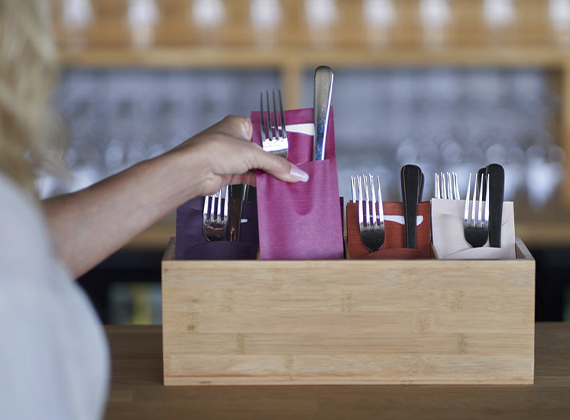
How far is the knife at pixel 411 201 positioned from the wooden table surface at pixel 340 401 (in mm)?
185

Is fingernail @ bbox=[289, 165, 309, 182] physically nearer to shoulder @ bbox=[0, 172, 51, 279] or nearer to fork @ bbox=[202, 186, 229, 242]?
fork @ bbox=[202, 186, 229, 242]

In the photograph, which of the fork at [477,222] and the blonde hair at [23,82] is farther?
the fork at [477,222]

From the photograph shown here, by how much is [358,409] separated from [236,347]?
0.15 metres

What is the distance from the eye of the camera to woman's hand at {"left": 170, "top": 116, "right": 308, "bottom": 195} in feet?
2.99

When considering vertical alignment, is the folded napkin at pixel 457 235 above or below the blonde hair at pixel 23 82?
below

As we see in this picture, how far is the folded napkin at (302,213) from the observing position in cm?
90

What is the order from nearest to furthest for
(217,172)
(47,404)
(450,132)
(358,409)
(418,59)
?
(47,404), (358,409), (217,172), (418,59), (450,132)

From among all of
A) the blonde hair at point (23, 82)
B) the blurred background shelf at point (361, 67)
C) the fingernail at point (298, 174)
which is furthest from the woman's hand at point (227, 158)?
the blurred background shelf at point (361, 67)

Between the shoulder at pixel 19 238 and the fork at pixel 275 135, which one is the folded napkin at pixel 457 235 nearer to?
the fork at pixel 275 135

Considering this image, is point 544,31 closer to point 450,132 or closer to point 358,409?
point 450,132

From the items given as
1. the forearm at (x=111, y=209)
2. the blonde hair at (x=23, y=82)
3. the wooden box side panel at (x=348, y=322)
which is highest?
the blonde hair at (x=23, y=82)

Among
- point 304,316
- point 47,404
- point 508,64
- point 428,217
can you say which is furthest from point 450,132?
point 47,404

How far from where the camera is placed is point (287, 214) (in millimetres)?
914

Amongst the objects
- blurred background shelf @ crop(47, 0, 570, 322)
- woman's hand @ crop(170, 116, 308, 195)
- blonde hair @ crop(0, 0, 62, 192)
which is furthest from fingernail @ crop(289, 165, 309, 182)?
blurred background shelf @ crop(47, 0, 570, 322)
